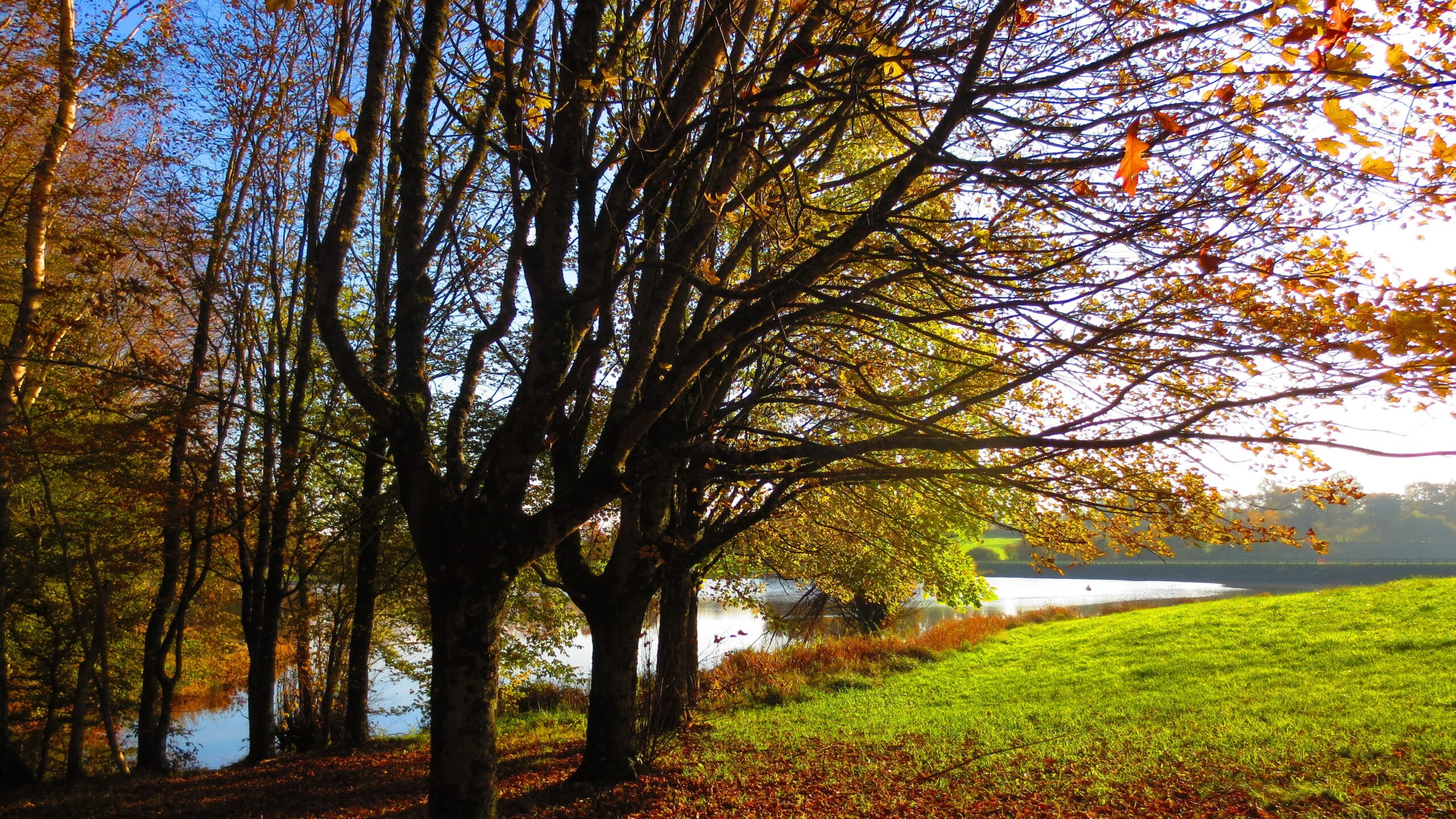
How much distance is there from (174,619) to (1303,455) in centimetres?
1376

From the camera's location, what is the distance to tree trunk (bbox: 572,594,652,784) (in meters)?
7.16

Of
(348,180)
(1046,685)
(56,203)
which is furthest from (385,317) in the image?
(1046,685)

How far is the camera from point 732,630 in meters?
24.0

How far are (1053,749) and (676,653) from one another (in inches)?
169

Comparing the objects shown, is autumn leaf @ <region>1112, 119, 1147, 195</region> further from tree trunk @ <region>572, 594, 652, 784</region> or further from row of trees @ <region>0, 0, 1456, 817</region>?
tree trunk @ <region>572, 594, 652, 784</region>

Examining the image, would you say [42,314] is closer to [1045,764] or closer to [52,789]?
[52,789]

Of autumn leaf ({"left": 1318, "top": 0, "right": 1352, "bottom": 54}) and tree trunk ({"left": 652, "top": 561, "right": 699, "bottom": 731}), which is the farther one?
tree trunk ({"left": 652, "top": 561, "right": 699, "bottom": 731})

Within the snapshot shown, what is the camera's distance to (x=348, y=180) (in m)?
5.30

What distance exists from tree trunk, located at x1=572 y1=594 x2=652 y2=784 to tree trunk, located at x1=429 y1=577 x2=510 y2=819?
247 centimetres

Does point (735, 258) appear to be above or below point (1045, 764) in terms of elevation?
above

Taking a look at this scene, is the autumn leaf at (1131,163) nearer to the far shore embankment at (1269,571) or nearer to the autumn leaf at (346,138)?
the autumn leaf at (346,138)

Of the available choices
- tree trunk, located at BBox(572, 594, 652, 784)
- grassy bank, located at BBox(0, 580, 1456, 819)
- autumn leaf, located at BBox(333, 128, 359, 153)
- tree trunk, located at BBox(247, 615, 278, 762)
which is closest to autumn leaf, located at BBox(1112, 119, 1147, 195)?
autumn leaf, located at BBox(333, 128, 359, 153)

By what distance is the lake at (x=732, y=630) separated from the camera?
16078mm

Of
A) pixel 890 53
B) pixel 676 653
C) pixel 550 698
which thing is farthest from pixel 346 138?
pixel 550 698
